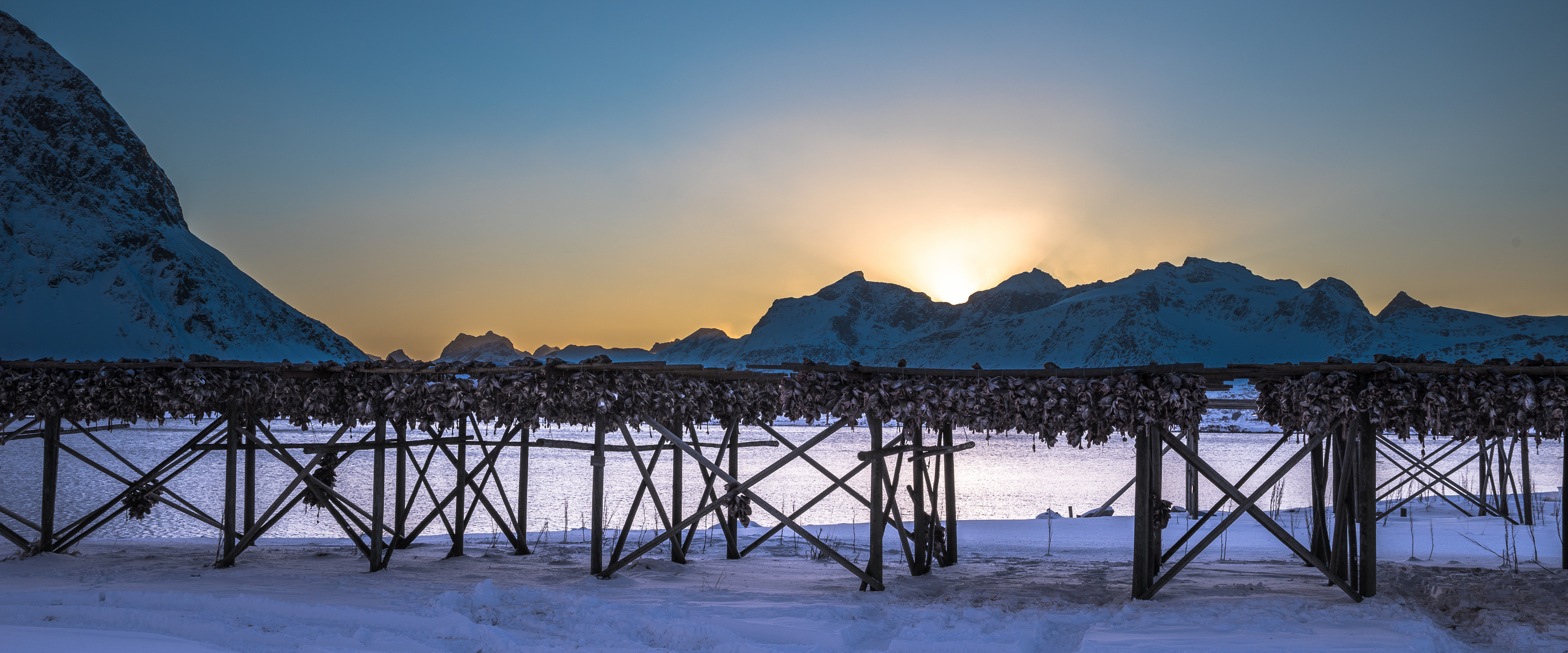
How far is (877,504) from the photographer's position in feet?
31.5

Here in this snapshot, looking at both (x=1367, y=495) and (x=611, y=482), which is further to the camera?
(x=611, y=482)

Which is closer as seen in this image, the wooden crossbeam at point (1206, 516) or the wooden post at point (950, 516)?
the wooden crossbeam at point (1206, 516)

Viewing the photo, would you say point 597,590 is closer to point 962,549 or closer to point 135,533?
point 962,549

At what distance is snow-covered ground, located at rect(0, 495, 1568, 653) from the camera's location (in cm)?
770

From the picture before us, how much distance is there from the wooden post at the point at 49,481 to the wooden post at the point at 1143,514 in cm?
1301

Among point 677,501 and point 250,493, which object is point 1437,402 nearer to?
point 677,501

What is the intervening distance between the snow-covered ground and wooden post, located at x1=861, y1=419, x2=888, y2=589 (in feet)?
1.08

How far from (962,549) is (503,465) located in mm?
33623

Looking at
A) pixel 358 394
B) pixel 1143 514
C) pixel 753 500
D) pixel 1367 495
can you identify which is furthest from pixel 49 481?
pixel 1367 495

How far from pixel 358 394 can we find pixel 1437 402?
11380 millimetres

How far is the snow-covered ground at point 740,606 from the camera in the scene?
25.2 feet

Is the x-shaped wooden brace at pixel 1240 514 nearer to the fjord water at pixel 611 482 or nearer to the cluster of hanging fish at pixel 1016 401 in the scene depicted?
the cluster of hanging fish at pixel 1016 401

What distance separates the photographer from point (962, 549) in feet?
48.6

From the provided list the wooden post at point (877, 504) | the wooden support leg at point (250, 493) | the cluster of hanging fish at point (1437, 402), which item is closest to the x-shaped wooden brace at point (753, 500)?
the wooden post at point (877, 504)
